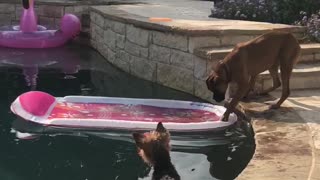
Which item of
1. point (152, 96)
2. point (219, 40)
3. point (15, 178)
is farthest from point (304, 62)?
point (15, 178)

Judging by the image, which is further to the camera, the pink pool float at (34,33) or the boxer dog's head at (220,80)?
the pink pool float at (34,33)

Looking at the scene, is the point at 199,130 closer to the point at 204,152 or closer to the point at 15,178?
the point at 204,152

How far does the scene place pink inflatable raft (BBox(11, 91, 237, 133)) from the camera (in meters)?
6.14

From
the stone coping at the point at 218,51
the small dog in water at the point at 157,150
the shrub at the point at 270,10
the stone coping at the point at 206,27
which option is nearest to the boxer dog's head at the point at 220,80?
the stone coping at the point at 218,51

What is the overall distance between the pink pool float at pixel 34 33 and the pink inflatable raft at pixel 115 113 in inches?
163

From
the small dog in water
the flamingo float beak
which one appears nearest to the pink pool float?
the flamingo float beak

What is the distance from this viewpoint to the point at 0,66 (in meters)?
9.45

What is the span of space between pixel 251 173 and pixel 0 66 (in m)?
6.09

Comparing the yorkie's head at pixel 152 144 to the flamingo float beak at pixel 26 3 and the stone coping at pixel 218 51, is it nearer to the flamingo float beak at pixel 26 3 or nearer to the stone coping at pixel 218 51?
the stone coping at pixel 218 51

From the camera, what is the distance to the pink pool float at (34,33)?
10.8 m

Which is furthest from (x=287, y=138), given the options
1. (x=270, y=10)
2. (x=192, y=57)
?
(x=270, y=10)

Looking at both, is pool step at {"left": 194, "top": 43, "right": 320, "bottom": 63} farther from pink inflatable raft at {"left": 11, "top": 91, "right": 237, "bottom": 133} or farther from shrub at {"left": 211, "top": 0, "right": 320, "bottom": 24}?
shrub at {"left": 211, "top": 0, "right": 320, "bottom": 24}

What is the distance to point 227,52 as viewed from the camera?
7.27m

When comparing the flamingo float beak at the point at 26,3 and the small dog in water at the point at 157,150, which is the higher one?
the small dog in water at the point at 157,150
